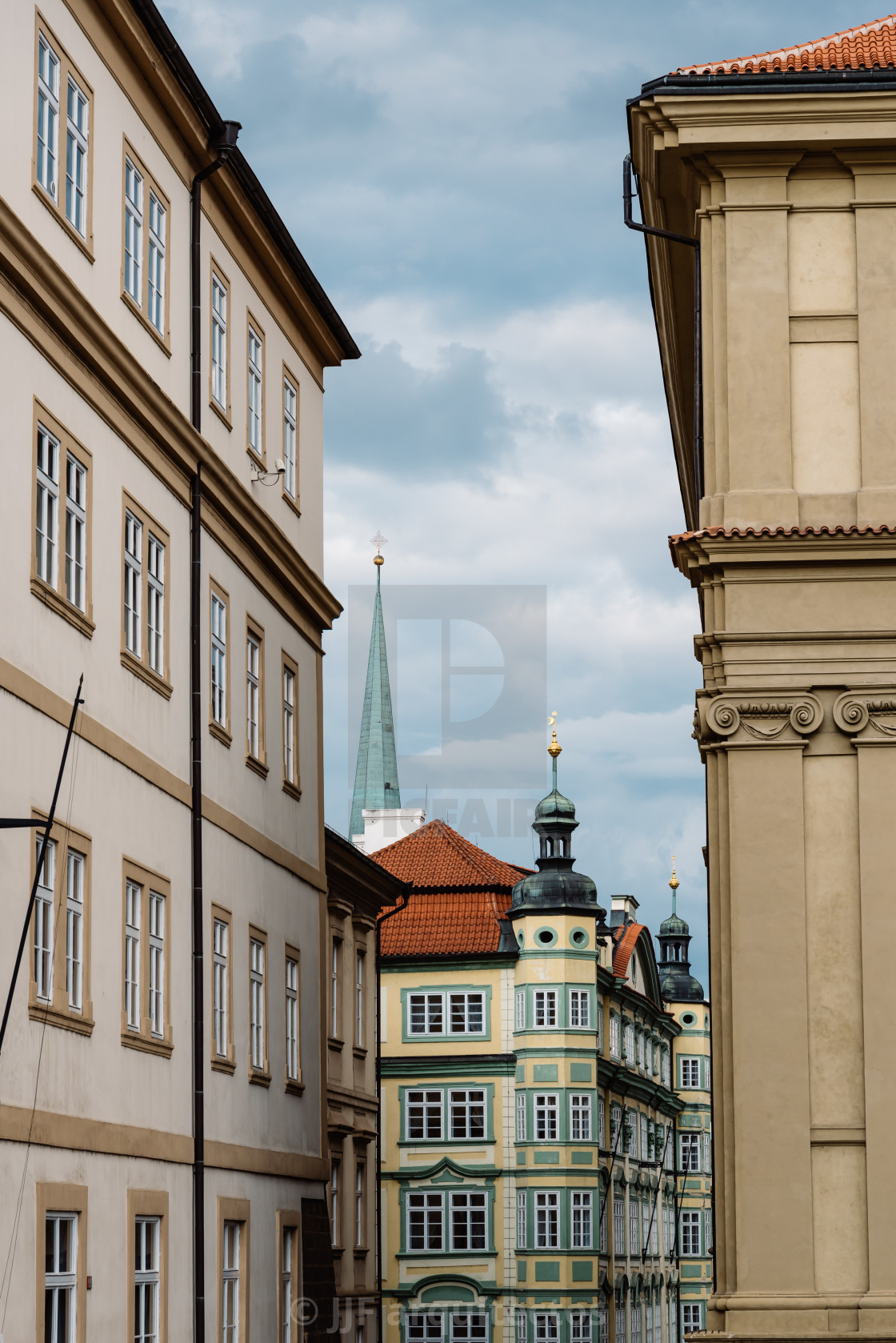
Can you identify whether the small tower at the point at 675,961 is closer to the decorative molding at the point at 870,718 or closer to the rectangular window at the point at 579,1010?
the rectangular window at the point at 579,1010

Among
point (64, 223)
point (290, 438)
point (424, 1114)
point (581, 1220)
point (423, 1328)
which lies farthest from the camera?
point (424, 1114)

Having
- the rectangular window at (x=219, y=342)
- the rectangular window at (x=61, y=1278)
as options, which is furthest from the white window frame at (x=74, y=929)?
the rectangular window at (x=219, y=342)

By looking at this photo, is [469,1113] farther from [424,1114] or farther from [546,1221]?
[546,1221]

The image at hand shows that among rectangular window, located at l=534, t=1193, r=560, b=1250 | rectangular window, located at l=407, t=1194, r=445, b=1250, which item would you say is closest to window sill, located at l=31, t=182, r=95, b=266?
rectangular window, located at l=407, t=1194, r=445, b=1250

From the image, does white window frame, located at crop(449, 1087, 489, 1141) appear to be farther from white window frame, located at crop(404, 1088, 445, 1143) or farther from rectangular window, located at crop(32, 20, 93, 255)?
rectangular window, located at crop(32, 20, 93, 255)

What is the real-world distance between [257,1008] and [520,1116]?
1644 inches

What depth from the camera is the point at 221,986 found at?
2558 cm

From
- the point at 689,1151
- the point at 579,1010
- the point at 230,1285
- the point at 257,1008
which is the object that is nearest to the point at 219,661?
the point at 257,1008

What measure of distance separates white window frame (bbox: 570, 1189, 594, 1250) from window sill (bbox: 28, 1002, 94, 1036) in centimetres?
4915

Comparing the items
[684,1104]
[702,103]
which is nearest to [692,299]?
[702,103]

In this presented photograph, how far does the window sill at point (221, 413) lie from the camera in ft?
86.6

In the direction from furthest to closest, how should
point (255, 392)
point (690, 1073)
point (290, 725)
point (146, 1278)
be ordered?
point (690, 1073)
point (290, 725)
point (255, 392)
point (146, 1278)

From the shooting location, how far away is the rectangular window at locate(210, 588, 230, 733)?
26125mm

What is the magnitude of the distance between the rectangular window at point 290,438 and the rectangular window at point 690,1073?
73.4 m
